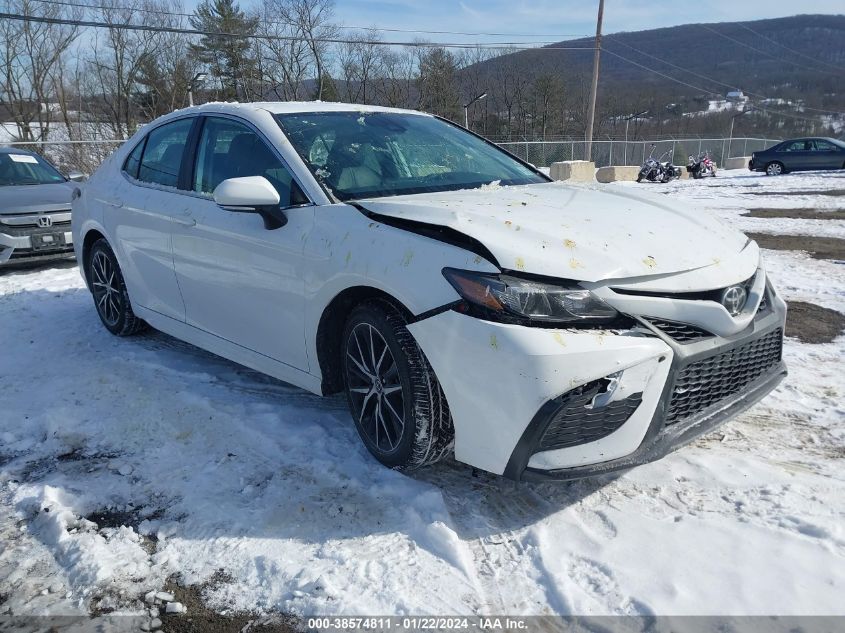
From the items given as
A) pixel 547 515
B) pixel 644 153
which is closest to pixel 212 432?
pixel 547 515

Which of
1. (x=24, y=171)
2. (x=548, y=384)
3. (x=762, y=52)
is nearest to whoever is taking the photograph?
(x=548, y=384)

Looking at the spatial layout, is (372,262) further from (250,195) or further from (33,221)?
(33,221)

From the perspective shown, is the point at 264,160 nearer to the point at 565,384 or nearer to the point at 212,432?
the point at 212,432

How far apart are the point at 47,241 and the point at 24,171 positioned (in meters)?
1.80

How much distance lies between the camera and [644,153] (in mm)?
35000

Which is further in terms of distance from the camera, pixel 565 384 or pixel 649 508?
pixel 649 508

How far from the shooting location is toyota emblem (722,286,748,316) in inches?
104

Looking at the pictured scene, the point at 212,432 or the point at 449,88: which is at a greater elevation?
the point at 449,88

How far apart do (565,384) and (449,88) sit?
175 ft

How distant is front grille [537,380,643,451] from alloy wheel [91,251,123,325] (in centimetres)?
392

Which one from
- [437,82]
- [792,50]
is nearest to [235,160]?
[437,82]

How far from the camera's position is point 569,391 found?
2309mm

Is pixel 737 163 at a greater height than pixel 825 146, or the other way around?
pixel 825 146

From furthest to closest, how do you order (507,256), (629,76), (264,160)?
(629,76) < (264,160) < (507,256)
